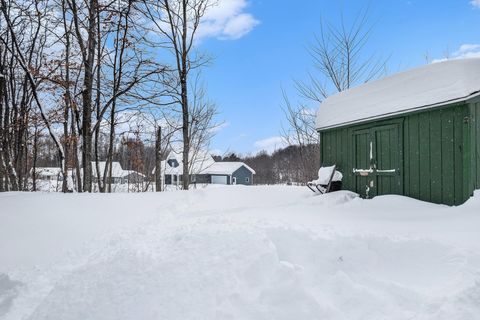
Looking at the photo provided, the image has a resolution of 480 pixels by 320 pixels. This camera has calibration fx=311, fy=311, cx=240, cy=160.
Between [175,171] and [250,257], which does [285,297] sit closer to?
[250,257]

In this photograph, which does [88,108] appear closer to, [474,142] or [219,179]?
[474,142]

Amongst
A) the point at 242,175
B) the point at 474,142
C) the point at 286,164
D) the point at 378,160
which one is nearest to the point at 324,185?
the point at 378,160

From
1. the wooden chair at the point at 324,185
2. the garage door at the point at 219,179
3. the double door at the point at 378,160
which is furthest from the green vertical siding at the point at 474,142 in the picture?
the garage door at the point at 219,179

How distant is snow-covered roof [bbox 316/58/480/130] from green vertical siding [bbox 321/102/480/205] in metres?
0.22

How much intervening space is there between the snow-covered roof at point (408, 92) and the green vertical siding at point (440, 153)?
0.74ft

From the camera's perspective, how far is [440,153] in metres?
5.55

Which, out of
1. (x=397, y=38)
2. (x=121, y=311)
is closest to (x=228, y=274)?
(x=121, y=311)

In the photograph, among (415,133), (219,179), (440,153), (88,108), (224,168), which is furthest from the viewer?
(224,168)

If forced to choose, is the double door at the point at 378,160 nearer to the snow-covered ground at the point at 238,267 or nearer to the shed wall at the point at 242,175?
the snow-covered ground at the point at 238,267

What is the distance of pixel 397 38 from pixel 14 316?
12.9 m

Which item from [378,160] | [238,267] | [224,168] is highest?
[378,160]

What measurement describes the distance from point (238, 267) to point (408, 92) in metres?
5.12

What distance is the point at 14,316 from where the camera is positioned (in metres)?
2.66

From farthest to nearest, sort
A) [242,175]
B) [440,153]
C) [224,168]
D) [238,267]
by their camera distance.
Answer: [242,175]
[224,168]
[440,153]
[238,267]
